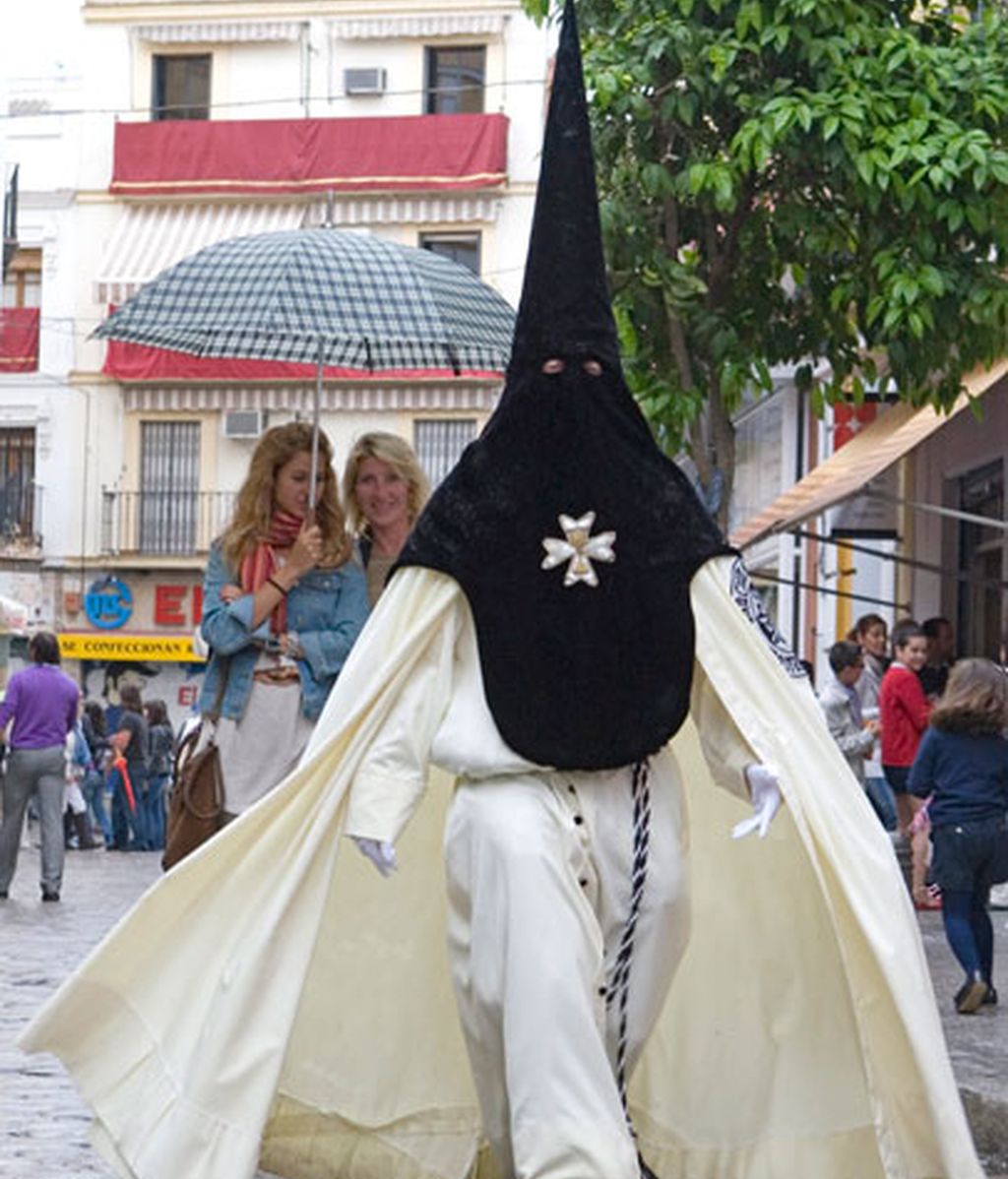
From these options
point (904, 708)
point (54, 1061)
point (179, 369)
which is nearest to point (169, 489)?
point (179, 369)

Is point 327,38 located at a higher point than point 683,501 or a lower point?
higher

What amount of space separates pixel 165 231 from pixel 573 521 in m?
45.2

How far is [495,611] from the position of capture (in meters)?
6.48

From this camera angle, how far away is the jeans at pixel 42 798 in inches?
784

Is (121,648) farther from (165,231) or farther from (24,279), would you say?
(24,279)

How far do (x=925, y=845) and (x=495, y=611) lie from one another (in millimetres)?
10194

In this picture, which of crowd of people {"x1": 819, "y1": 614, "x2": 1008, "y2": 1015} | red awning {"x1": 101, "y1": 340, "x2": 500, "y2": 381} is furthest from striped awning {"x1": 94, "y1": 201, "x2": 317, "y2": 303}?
crowd of people {"x1": 819, "y1": 614, "x2": 1008, "y2": 1015}

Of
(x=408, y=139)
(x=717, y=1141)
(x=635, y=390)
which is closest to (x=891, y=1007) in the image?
(x=717, y=1141)

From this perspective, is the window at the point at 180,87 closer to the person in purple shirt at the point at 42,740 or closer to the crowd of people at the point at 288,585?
the person in purple shirt at the point at 42,740

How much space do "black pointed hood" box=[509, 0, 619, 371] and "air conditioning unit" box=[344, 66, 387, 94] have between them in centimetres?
4524

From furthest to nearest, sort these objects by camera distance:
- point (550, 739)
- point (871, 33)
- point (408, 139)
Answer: point (408, 139) → point (871, 33) → point (550, 739)

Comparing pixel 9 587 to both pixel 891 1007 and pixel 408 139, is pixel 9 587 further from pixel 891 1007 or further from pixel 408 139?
pixel 891 1007

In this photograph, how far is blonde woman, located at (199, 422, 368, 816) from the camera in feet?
27.6

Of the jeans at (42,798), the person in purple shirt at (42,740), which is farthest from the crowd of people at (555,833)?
the jeans at (42,798)
